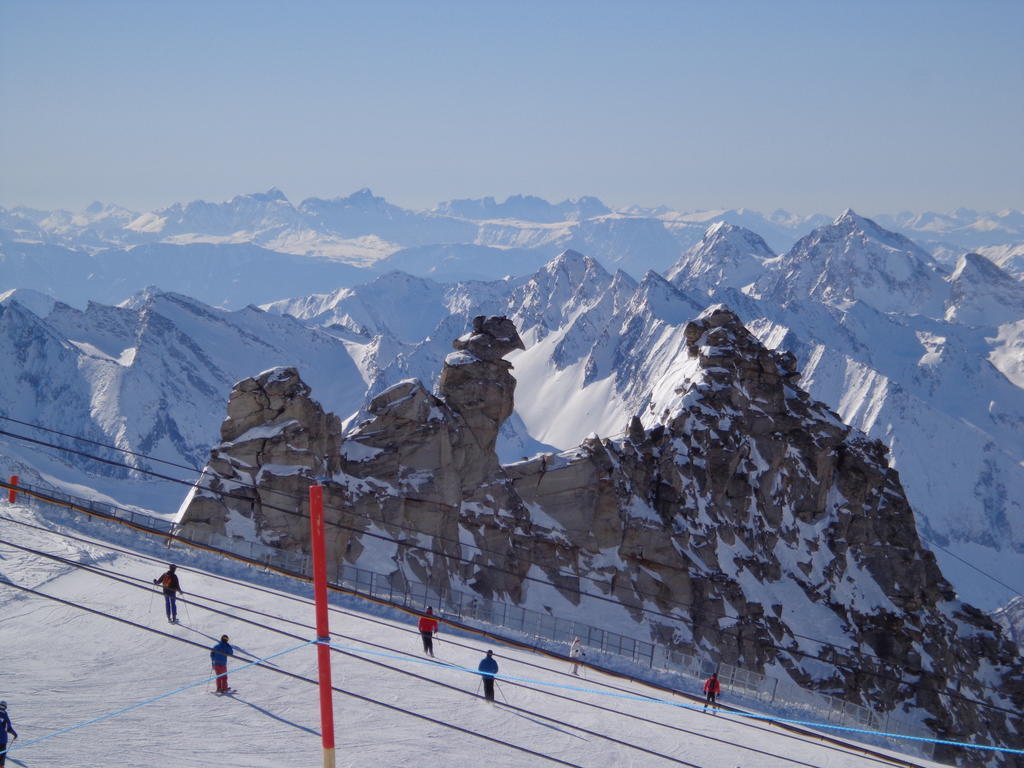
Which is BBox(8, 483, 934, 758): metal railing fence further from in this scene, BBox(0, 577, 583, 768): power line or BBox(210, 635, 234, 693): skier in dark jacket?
BBox(210, 635, 234, 693): skier in dark jacket

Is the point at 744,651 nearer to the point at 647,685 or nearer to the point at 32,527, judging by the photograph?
the point at 647,685

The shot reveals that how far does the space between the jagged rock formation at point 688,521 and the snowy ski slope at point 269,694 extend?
2128 centimetres

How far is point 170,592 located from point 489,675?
12.5 metres

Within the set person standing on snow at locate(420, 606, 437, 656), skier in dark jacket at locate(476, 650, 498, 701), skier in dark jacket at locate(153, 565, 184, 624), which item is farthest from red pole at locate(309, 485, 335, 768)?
person standing on snow at locate(420, 606, 437, 656)

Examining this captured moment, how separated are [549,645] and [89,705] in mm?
24449

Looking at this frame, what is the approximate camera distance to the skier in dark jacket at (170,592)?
44.5 m

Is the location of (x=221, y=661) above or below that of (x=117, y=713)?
above

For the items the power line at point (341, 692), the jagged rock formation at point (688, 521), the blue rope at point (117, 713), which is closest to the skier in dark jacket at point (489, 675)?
the power line at point (341, 692)

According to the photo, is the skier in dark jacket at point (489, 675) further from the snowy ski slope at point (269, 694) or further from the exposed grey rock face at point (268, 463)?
the exposed grey rock face at point (268, 463)

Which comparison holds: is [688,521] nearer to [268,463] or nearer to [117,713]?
[268,463]

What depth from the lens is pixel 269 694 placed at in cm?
3956

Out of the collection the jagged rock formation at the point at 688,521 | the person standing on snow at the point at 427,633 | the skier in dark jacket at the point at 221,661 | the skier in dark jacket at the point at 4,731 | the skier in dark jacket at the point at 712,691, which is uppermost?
the jagged rock formation at the point at 688,521

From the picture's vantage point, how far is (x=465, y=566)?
78062 mm

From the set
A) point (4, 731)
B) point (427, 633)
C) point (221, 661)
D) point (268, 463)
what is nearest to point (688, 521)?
point (268, 463)
